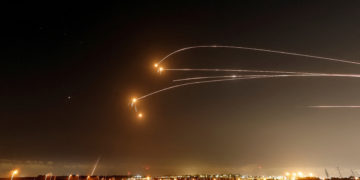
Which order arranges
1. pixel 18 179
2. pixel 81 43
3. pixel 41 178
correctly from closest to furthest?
pixel 81 43, pixel 18 179, pixel 41 178

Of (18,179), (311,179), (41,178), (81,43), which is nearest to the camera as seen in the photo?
(81,43)

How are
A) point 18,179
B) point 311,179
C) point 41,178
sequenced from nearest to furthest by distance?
point 18,179
point 41,178
point 311,179

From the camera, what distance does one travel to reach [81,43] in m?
26.6

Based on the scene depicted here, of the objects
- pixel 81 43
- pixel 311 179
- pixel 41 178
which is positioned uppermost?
pixel 81 43

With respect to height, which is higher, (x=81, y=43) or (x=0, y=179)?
(x=81, y=43)

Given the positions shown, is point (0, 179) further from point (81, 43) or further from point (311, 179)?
point (311, 179)

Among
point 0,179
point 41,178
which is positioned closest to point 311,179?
point 41,178

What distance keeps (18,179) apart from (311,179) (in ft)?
364

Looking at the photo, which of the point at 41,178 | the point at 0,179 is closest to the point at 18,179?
the point at 41,178

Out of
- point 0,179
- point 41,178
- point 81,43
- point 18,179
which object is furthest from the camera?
point 41,178

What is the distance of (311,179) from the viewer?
343ft

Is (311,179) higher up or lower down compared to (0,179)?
lower down

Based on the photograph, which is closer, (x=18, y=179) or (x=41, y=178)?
(x=18, y=179)

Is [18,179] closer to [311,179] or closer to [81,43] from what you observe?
[81,43]
